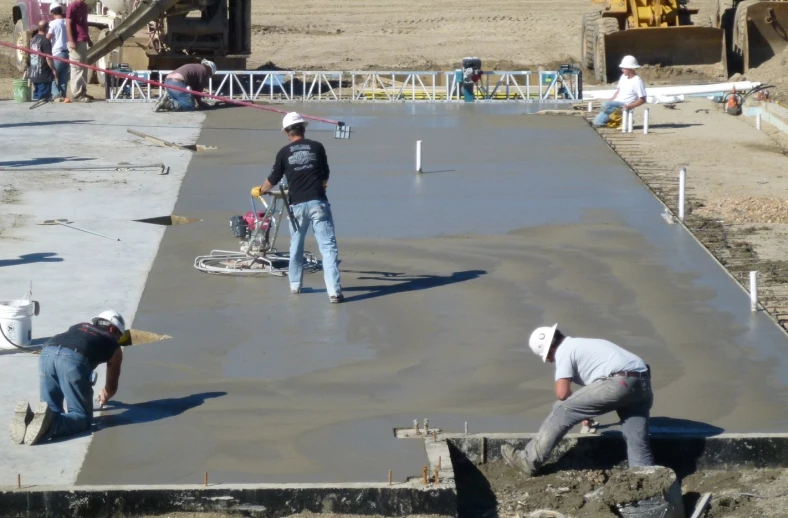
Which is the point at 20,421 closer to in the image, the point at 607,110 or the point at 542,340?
the point at 542,340

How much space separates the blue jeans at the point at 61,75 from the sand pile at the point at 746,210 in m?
13.2

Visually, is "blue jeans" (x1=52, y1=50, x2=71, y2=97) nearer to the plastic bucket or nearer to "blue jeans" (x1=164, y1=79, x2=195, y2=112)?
the plastic bucket

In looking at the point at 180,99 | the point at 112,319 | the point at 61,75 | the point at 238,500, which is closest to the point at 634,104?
the point at 180,99

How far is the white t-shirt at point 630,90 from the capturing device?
69.4 feet

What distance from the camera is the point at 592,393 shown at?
26.2 ft

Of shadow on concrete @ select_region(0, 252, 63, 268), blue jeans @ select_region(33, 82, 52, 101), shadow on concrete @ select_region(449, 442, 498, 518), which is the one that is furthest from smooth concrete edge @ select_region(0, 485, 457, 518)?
blue jeans @ select_region(33, 82, 52, 101)

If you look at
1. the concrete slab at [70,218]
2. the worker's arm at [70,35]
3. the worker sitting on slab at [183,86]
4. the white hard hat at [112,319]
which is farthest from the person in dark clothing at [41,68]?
the white hard hat at [112,319]

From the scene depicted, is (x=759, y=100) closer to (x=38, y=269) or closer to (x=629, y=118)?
(x=629, y=118)

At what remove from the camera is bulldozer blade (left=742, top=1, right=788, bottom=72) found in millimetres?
29516

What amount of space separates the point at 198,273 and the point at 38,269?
161cm

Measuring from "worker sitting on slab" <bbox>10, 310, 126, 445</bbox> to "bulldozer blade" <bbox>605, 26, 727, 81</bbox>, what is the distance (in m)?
22.7

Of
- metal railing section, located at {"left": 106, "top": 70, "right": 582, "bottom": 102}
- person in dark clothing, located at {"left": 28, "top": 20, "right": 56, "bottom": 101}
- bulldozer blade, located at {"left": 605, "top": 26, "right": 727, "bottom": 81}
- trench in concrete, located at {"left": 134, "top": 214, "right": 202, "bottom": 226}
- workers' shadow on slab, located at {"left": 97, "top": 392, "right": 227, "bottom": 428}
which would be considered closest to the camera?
workers' shadow on slab, located at {"left": 97, "top": 392, "right": 227, "bottom": 428}

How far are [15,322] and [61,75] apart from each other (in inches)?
592

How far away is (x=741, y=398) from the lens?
30.4ft
